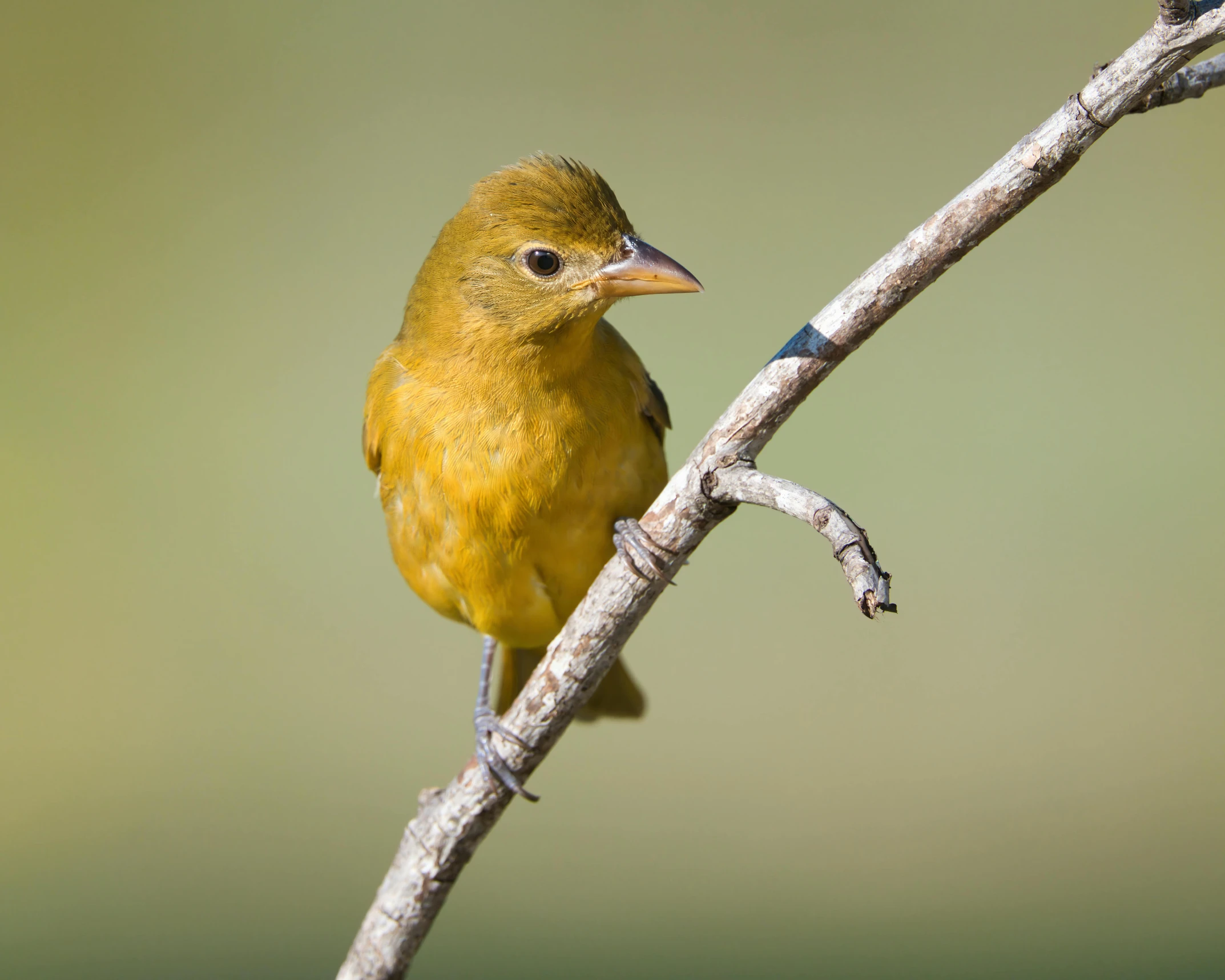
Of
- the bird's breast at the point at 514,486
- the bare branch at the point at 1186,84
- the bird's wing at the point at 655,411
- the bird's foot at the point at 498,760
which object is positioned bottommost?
the bird's foot at the point at 498,760

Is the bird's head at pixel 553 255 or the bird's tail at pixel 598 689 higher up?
the bird's head at pixel 553 255

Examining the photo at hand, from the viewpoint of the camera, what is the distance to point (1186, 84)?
1.71m

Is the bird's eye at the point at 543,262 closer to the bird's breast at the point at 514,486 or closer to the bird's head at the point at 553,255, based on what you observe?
the bird's head at the point at 553,255

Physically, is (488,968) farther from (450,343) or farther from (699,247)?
(699,247)

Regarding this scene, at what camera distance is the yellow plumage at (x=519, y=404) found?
2.46 meters

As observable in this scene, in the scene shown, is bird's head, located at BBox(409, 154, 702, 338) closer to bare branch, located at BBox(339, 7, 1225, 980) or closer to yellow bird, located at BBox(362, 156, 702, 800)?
yellow bird, located at BBox(362, 156, 702, 800)

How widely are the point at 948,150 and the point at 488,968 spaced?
585cm

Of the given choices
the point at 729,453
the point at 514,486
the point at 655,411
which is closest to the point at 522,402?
the point at 514,486

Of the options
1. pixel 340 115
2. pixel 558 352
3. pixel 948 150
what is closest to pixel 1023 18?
pixel 948 150

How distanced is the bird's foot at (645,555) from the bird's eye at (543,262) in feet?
2.12

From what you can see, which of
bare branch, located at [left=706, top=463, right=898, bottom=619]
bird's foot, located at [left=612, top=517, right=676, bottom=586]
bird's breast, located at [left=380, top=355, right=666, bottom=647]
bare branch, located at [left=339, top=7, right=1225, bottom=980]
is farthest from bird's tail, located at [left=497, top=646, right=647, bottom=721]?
bare branch, located at [left=706, top=463, right=898, bottom=619]

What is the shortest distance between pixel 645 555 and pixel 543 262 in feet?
2.45

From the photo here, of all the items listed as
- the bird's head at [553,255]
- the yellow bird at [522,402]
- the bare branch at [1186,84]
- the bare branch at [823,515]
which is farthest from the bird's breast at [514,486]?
the bare branch at [1186,84]

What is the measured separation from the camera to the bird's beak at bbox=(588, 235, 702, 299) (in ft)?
7.75
